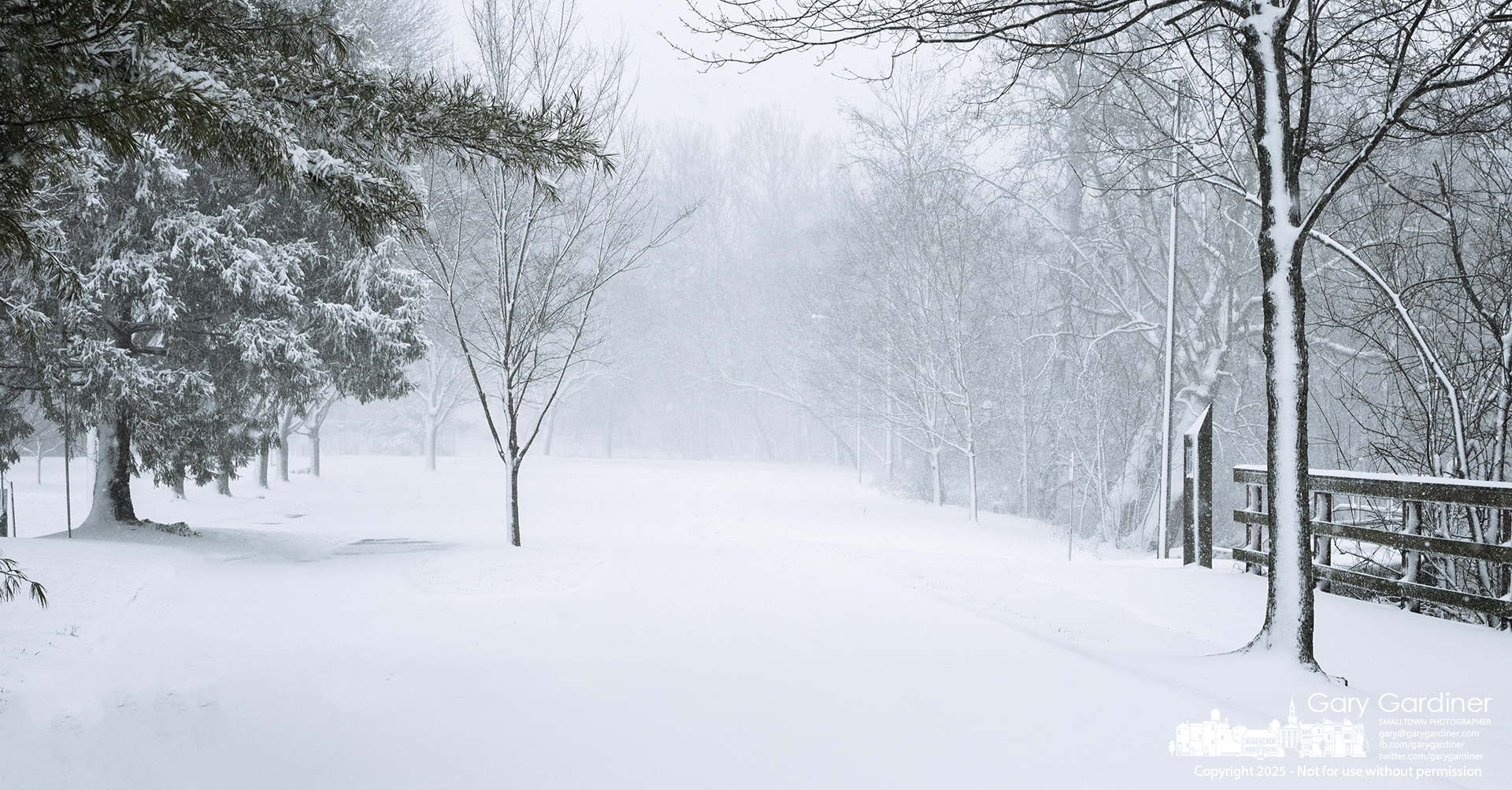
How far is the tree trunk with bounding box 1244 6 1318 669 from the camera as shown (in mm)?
4719

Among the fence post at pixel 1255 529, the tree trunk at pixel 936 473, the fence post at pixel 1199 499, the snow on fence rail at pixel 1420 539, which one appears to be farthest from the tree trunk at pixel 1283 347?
the tree trunk at pixel 936 473

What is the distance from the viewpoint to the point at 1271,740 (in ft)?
11.9

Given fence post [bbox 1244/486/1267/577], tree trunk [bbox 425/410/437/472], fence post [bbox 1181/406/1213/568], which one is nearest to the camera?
fence post [bbox 1244/486/1267/577]

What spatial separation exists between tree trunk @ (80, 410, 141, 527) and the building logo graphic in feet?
44.8

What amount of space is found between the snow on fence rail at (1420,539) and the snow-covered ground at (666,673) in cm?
29

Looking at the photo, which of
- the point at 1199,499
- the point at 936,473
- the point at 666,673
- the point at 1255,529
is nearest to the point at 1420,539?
the point at 1255,529

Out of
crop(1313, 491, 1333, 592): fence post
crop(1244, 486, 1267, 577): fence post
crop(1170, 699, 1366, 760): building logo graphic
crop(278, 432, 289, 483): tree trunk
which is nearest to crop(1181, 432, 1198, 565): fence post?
crop(1244, 486, 1267, 577): fence post

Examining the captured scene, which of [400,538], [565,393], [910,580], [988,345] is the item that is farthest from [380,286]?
[565,393]

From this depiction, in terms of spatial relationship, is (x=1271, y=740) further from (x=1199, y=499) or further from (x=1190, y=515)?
(x=1190, y=515)

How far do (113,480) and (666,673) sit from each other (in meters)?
11.5

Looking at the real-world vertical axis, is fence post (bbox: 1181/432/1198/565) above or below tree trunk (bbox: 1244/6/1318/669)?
below

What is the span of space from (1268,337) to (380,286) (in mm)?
11208

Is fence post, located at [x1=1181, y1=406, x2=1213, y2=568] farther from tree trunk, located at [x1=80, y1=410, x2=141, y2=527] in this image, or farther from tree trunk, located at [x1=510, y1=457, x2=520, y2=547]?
tree trunk, located at [x1=80, y1=410, x2=141, y2=527]

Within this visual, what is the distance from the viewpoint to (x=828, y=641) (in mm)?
5340
